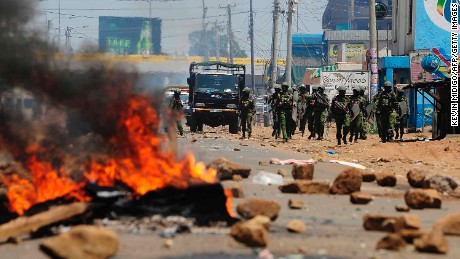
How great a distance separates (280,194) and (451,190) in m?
2.64

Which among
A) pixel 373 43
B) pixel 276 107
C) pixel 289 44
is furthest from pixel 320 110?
pixel 289 44

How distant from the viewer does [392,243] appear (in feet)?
23.0

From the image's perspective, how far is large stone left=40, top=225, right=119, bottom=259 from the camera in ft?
20.8

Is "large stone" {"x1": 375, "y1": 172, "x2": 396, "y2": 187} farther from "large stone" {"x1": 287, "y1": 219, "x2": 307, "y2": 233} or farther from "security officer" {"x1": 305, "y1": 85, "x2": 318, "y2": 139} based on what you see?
"security officer" {"x1": 305, "y1": 85, "x2": 318, "y2": 139}

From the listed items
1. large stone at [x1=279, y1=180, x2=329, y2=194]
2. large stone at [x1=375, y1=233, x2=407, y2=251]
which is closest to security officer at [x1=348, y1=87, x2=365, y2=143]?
large stone at [x1=279, y1=180, x2=329, y2=194]

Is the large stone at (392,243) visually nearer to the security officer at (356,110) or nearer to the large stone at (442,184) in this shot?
the large stone at (442,184)

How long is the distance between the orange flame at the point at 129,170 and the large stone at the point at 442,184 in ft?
13.0

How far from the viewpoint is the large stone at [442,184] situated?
39.8ft

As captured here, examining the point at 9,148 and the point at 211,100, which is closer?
the point at 9,148

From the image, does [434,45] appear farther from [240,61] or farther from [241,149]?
[240,61]

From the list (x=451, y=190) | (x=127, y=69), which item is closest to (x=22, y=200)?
(x=127, y=69)

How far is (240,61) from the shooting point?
362 feet

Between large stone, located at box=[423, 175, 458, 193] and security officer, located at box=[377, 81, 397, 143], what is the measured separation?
12.3m

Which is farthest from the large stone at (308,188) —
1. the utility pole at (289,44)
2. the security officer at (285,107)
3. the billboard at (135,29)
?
the billboard at (135,29)
